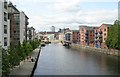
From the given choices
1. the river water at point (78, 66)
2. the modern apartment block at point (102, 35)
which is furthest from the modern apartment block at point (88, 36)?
the river water at point (78, 66)

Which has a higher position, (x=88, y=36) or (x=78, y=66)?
(x=88, y=36)

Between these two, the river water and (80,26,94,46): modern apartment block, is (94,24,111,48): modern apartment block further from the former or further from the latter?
the river water

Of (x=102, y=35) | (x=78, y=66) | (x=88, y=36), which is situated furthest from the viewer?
(x=88, y=36)

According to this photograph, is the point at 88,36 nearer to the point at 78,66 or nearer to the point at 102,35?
the point at 102,35

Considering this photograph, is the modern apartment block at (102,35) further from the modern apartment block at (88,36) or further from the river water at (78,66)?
the river water at (78,66)

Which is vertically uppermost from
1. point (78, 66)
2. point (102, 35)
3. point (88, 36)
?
point (102, 35)

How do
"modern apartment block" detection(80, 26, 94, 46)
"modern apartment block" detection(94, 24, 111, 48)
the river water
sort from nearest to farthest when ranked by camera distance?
1. the river water
2. "modern apartment block" detection(94, 24, 111, 48)
3. "modern apartment block" detection(80, 26, 94, 46)

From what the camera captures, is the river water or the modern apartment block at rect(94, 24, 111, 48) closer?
the river water

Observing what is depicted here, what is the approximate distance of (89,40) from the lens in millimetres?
98000

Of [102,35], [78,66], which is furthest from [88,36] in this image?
[78,66]

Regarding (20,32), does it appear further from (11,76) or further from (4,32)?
(11,76)

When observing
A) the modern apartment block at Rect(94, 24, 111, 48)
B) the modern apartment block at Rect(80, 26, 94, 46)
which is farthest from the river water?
the modern apartment block at Rect(80, 26, 94, 46)

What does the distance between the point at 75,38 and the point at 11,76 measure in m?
110

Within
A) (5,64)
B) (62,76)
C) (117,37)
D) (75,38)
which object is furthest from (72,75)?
(75,38)
